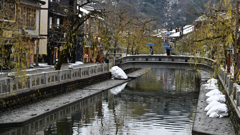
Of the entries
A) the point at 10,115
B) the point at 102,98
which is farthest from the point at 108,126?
the point at 102,98

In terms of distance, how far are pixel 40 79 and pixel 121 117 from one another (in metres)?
6.55

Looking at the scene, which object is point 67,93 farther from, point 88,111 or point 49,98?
point 88,111

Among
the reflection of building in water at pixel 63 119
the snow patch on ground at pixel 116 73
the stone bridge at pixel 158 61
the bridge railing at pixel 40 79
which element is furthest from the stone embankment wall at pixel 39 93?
the stone bridge at pixel 158 61

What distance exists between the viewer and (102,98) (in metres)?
29.5

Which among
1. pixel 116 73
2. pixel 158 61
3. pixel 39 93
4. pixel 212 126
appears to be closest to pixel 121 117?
pixel 39 93

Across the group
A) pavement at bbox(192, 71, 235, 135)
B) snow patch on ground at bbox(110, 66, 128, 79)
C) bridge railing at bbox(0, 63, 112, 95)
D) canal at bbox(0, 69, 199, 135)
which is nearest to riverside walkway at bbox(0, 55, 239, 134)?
bridge railing at bbox(0, 63, 112, 95)

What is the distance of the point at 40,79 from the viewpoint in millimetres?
24703

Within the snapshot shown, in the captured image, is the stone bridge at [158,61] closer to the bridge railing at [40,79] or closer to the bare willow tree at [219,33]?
Result: the bridge railing at [40,79]

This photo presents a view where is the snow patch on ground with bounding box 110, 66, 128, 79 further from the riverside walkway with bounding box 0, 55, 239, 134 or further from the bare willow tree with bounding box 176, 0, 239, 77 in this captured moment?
the bare willow tree with bounding box 176, 0, 239, 77

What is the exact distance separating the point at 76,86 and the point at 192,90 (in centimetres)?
1216

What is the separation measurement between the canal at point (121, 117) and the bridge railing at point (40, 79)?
2.45 metres

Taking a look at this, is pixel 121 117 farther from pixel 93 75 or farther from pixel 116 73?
pixel 116 73

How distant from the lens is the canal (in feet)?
58.3

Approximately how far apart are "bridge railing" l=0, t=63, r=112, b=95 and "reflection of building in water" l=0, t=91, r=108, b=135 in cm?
233
